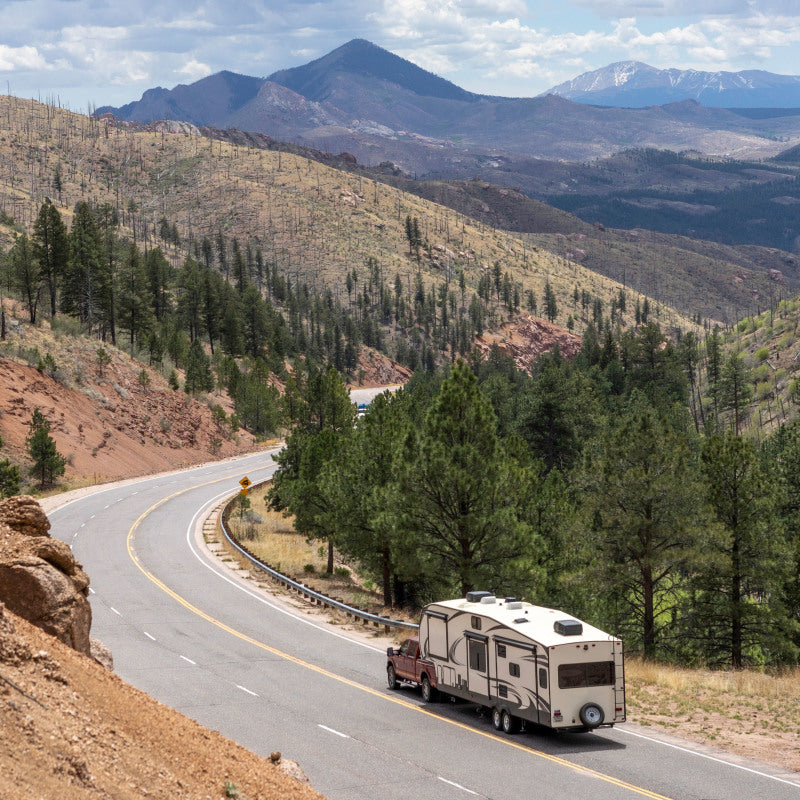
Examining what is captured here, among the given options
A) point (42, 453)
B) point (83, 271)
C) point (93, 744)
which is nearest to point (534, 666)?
point (93, 744)

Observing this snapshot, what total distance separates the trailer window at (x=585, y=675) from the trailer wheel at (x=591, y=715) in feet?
1.45

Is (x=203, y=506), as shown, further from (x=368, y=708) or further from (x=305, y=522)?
(x=368, y=708)

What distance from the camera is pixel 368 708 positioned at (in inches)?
899

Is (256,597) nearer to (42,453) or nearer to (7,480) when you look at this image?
(7,480)

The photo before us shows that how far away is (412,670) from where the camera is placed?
2384 centimetres

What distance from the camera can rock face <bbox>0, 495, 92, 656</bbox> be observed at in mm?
14695

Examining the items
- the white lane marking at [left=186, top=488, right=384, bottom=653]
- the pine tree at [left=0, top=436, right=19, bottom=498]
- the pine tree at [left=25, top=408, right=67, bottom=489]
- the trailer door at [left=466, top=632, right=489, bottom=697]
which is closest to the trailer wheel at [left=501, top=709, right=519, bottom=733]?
the trailer door at [left=466, top=632, right=489, bottom=697]

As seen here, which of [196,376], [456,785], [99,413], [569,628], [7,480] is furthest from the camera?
[196,376]

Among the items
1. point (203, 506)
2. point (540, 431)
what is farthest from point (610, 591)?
point (540, 431)

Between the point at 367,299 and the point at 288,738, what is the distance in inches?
7107

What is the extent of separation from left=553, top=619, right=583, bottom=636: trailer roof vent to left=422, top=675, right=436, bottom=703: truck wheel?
461cm

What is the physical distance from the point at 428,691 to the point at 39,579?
36.8ft

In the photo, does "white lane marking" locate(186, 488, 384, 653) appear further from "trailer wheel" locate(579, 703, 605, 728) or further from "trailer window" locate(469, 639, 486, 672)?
"trailer wheel" locate(579, 703, 605, 728)

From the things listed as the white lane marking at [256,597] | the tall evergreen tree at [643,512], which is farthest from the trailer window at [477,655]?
the tall evergreen tree at [643,512]
